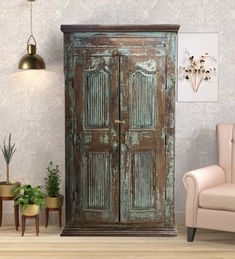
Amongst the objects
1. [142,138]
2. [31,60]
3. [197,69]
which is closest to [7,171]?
[31,60]

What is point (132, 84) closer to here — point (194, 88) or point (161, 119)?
point (161, 119)

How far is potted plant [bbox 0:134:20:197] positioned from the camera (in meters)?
5.86

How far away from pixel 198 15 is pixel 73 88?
1398 millimetres

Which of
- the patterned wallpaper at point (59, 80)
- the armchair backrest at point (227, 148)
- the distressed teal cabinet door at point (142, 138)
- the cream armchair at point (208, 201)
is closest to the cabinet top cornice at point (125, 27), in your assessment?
the distressed teal cabinet door at point (142, 138)

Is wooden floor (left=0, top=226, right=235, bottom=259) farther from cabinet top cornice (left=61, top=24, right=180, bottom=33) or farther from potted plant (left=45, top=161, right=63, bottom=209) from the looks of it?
cabinet top cornice (left=61, top=24, right=180, bottom=33)

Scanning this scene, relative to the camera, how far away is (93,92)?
563cm

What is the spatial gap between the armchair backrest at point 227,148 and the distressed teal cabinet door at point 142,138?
24.0 inches

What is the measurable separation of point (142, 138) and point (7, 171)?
1.30 m

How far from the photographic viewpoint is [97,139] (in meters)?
5.64

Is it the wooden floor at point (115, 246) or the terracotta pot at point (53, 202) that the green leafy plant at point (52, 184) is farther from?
the wooden floor at point (115, 246)

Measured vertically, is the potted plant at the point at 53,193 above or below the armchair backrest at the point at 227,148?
below

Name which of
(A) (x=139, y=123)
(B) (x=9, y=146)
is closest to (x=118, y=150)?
(A) (x=139, y=123)

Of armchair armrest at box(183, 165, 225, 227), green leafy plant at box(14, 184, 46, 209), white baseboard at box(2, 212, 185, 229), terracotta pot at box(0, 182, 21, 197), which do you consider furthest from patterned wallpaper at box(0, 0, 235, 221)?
armchair armrest at box(183, 165, 225, 227)

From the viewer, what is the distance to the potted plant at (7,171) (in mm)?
5855
